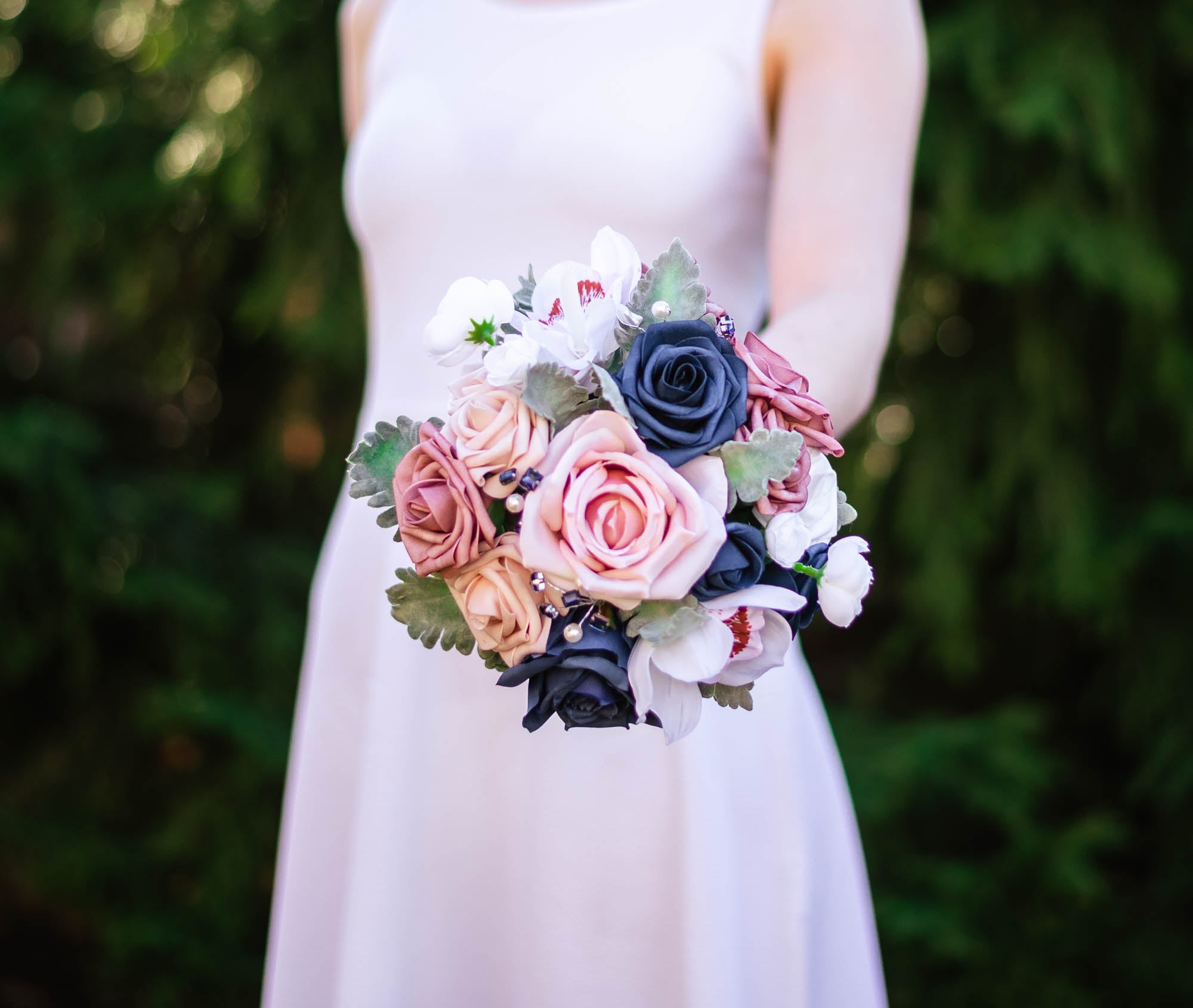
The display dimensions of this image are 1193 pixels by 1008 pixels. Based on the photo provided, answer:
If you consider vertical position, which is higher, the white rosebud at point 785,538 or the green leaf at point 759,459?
the green leaf at point 759,459

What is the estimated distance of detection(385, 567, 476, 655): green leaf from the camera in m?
0.86

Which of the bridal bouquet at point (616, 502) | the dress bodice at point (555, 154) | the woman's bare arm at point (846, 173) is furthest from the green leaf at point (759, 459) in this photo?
the dress bodice at point (555, 154)

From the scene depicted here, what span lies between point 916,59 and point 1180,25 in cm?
167

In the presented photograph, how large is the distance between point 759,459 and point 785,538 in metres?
0.06

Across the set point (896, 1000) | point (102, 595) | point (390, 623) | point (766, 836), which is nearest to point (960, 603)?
point (896, 1000)

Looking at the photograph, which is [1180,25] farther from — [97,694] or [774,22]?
[97,694]

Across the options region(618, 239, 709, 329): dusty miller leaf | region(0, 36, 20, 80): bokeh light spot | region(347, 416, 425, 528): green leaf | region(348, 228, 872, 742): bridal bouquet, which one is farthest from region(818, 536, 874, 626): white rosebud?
region(0, 36, 20, 80): bokeh light spot

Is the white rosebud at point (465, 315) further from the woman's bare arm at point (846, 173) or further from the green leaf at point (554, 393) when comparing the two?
the woman's bare arm at point (846, 173)

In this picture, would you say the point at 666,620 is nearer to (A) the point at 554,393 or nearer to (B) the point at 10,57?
(A) the point at 554,393

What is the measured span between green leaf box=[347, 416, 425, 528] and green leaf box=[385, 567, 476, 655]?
55 mm

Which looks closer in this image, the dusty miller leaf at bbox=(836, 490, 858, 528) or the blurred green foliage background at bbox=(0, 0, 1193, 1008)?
the dusty miller leaf at bbox=(836, 490, 858, 528)

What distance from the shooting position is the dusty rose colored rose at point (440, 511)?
2.63 feet

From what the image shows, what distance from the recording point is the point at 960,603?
274 centimetres

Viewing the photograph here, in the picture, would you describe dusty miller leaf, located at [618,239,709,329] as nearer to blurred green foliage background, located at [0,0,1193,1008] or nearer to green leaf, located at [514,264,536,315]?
green leaf, located at [514,264,536,315]
